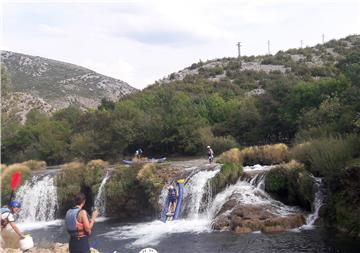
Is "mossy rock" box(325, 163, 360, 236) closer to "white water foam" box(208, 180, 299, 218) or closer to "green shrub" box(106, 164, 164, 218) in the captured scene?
"white water foam" box(208, 180, 299, 218)

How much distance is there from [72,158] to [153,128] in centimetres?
778

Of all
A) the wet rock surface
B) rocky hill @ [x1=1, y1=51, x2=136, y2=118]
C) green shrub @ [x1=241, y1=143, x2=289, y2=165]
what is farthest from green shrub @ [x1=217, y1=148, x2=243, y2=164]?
rocky hill @ [x1=1, y1=51, x2=136, y2=118]

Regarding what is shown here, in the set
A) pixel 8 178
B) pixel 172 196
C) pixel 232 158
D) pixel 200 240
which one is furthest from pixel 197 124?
pixel 200 240

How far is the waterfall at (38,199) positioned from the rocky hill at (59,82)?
6253 cm

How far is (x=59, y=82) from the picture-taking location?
108000mm

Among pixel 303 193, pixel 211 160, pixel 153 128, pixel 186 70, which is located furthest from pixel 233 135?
pixel 186 70

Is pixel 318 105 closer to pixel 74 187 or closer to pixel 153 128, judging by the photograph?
pixel 153 128

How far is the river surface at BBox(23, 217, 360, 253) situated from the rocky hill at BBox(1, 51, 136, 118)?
72.3 meters

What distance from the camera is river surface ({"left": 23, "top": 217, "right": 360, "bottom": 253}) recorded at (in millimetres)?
17577

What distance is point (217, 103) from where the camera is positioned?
47938mm

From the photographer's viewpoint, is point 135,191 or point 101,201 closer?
point 135,191

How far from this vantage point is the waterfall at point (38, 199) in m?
29.7

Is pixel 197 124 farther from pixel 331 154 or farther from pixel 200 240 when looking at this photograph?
pixel 200 240

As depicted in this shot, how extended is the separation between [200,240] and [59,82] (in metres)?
92.9
